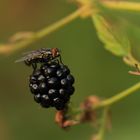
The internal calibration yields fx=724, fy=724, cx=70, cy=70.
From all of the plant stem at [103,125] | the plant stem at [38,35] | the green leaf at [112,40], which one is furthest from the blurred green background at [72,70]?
the green leaf at [112,40]

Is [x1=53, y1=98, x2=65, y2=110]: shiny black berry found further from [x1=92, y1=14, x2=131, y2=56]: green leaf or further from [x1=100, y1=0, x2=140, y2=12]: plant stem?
[x1=100, y1=0, x2=140, y2=12]: plant stem

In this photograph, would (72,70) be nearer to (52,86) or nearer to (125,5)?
(125,5)

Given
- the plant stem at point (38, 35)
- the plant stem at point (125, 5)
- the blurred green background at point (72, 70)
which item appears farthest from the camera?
the blurred green background at point (72, 70)

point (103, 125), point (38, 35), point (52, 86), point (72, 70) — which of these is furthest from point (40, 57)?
point (72, 70)

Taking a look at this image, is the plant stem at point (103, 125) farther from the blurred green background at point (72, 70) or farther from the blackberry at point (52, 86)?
the blurred green background at point (72, 70)

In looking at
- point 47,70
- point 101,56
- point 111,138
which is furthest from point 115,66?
point 47,70

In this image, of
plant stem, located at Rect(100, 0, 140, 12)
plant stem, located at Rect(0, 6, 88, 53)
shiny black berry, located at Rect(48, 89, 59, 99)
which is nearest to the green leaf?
plant stem, located at Rect(100, 0, 140, 12)
